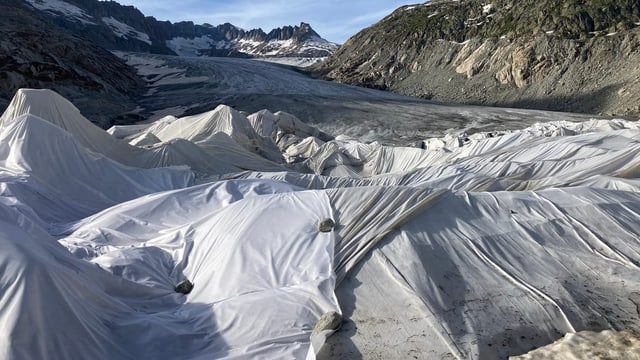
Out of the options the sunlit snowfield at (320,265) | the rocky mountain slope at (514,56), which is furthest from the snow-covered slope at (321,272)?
the rocky mountain slope at (514,56)

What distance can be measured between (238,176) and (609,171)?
7.71 meters

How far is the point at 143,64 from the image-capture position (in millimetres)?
62469

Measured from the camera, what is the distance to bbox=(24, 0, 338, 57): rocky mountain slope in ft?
269

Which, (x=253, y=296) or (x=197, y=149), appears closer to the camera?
(x=253, y=296)

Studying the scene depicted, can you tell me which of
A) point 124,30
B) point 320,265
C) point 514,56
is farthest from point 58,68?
point 124,30

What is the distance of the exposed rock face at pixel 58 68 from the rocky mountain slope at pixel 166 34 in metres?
27.1

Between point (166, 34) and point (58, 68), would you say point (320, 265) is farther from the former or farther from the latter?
point (166, 34)

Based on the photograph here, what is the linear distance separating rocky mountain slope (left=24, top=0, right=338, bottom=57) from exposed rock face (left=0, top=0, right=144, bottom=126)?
27.1 m

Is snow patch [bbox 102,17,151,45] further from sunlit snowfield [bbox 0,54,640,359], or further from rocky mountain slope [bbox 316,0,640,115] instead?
sunlit snowfield [bbox 0,54,640,359]

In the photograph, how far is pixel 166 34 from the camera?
4884 inches

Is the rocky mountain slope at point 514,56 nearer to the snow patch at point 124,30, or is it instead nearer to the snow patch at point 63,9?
the snow patch at point 63,9

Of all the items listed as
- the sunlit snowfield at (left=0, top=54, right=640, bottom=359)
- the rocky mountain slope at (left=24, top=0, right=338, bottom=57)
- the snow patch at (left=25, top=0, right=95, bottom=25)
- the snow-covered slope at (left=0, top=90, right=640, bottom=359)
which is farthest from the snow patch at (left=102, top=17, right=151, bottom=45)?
the snow-covered slope at (left=0, top=90, right=640, bottom=359)

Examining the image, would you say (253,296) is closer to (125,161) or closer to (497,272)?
(497,272)

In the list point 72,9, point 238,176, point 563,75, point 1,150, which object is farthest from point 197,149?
point 72,9
